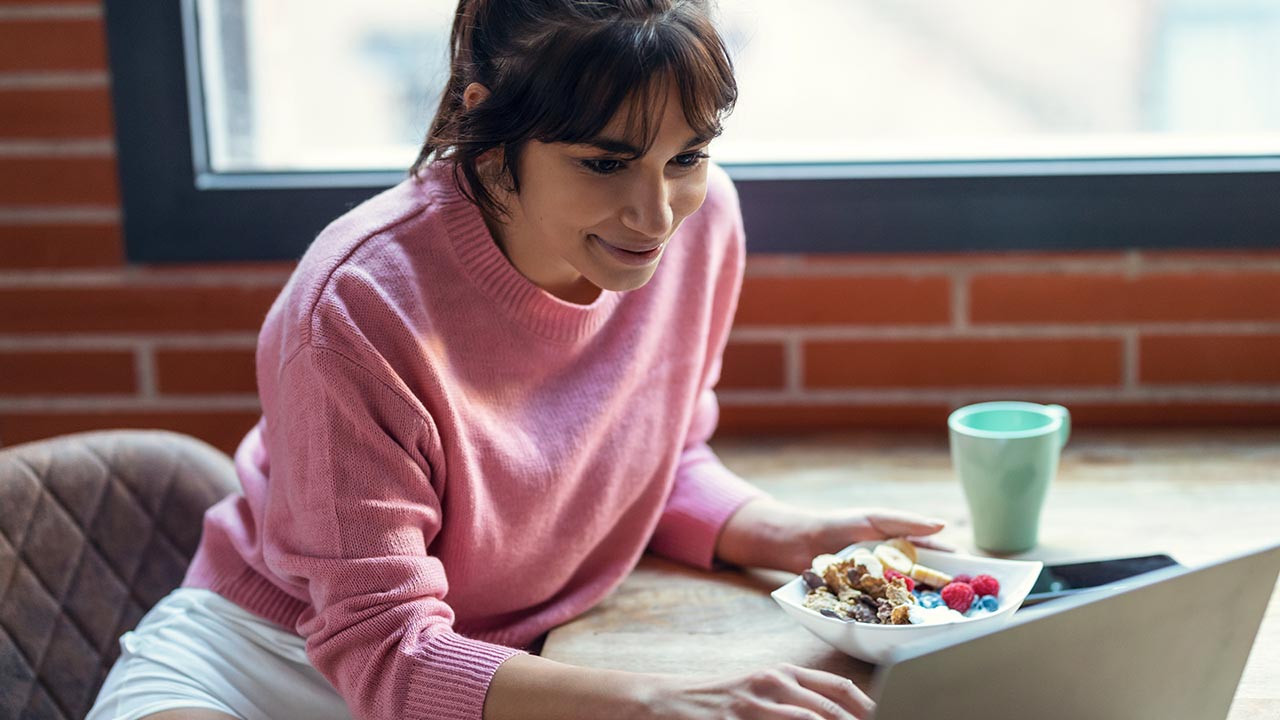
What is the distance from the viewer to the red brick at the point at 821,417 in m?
1.57

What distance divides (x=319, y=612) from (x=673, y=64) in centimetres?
47

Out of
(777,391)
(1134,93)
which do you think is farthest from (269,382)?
(1134,93)

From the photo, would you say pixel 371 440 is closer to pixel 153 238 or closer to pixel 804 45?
pixel 153 238

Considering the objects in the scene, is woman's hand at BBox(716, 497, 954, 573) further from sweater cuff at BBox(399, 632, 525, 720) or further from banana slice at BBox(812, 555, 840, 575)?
sweater cuff at BBox(399, 632, 525, 720)

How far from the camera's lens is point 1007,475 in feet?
3.70

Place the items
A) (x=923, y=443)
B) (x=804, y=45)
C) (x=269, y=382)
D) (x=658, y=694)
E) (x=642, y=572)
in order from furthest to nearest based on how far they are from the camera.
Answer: (x=804, y=45)
(x=923, y=443)
(x=642, y=572)
(x=269, y=382)
(x=658, y=694)

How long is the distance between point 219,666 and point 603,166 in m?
0.53

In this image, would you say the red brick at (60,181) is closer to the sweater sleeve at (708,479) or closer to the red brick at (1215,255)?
the sweater sleeve at (708,479)

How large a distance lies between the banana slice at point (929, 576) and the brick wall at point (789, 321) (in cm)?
55

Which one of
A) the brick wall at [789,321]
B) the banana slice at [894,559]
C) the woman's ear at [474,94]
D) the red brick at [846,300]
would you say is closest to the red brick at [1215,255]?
the brick wall at [789,321]

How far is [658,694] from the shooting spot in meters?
0.87

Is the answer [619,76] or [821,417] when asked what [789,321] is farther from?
[619,76]

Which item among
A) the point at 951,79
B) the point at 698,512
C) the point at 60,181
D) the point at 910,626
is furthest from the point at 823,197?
the point at 60,181

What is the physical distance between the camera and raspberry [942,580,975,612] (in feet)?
3.22
